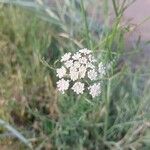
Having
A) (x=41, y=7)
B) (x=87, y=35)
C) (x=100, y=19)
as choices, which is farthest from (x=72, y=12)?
(x=87, y=35)

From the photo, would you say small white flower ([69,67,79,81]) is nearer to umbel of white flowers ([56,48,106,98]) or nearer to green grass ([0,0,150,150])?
umbel of white flowers ([56,48,106,98])

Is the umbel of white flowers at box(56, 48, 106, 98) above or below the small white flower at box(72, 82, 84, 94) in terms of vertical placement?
above

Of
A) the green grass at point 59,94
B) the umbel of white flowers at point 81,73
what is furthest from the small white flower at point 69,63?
the green grass at point 59,94

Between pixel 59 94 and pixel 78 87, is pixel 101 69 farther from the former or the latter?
pixel 59 94

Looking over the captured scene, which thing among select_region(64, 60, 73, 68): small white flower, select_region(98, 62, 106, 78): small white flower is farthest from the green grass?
select_region(64, 60, 73, 68): small white flower

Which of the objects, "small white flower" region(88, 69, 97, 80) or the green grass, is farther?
the green grass

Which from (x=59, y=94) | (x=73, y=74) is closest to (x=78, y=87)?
(x=73, y=74)

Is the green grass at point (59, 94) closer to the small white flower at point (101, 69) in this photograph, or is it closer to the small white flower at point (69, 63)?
the small white flower at point (101, 69)
